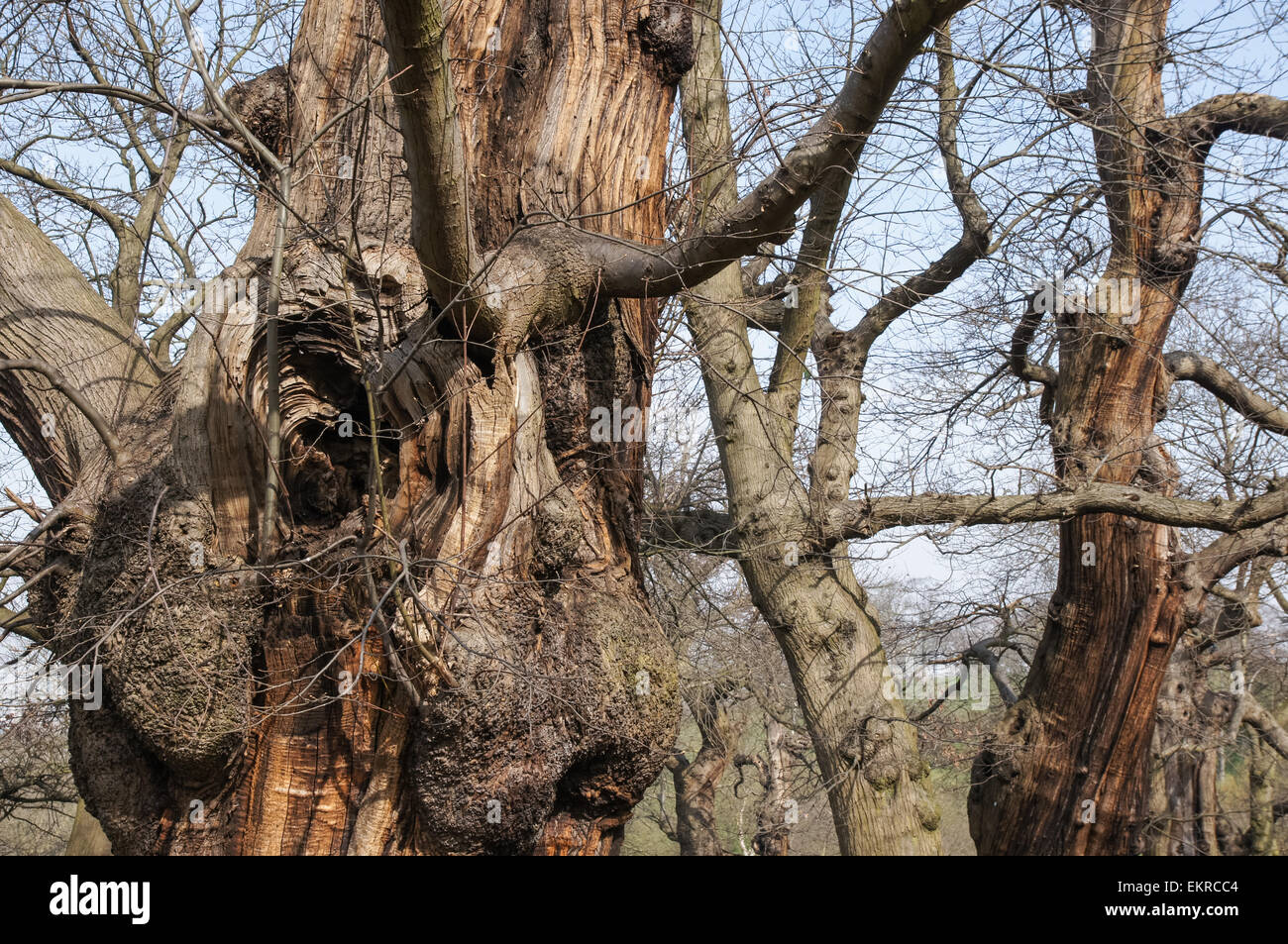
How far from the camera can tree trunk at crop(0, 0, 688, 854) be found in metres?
2.94

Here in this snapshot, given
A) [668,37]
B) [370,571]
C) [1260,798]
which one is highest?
[668,37]

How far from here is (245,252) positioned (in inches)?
137

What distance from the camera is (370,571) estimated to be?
9.64 feet

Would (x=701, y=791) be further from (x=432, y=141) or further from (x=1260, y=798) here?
(x=432, y=141)

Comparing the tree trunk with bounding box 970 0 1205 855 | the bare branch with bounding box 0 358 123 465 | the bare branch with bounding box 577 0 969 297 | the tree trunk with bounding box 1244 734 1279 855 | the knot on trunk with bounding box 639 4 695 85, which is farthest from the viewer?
the tree trunk with bounding box 1244 734 1279 855

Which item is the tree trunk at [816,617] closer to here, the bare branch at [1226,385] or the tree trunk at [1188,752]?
the bare branch at [1226,385]

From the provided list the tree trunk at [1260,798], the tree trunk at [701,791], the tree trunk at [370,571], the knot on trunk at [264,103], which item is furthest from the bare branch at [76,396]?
the tree trunk at [1260,798]

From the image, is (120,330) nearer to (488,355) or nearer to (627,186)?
(488,355)

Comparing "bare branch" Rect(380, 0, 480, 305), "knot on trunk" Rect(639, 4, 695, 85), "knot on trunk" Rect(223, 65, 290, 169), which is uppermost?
"knot on trunk" Rect(639, 4, 695, 85)

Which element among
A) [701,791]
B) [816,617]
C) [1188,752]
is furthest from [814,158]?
[701,791]

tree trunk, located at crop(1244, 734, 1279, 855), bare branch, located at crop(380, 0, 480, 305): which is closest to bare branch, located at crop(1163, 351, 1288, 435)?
bare branch, located at crop(380, 0, 480, 305)

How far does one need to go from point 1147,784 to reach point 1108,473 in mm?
2168

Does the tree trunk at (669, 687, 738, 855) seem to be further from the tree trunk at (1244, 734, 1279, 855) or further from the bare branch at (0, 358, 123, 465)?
the bare branch at (0, 358, 123, 465)

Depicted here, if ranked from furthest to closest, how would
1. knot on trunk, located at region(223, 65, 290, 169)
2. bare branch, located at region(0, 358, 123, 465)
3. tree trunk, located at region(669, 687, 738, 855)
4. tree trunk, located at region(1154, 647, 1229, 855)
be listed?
tree trunk, located at region(669, 687, 738, 855), tree trunk, located at region(1154, 647, 1229, 855), knot on trunk, located at region(223, 65, 290, 169), bare branch, located at region(0, 358, 123, 465)
